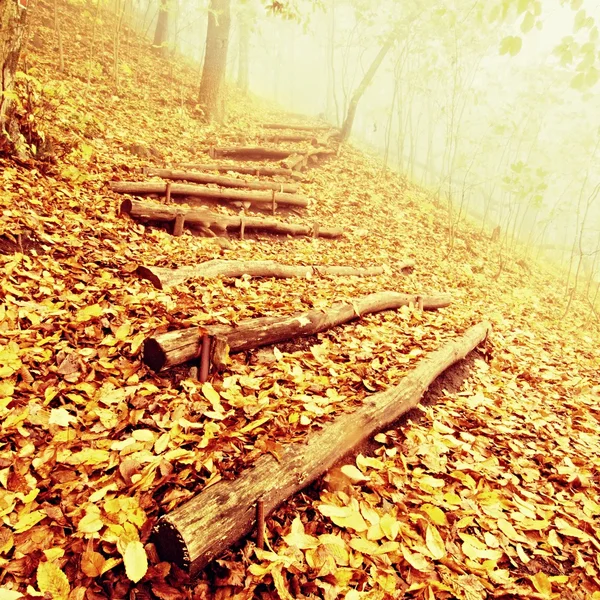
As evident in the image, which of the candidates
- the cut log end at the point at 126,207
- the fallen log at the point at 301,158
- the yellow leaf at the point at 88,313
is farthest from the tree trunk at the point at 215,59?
the yellow leaf at the point at 88,313

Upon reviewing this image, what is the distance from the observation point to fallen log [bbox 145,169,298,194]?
6533mm

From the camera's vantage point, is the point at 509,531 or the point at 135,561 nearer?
the point at 135,561

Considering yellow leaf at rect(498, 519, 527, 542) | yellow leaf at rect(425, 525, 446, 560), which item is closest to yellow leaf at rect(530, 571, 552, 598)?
yellow leaf at rect(498, 519, 527, 542)

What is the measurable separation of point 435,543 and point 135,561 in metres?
1.43

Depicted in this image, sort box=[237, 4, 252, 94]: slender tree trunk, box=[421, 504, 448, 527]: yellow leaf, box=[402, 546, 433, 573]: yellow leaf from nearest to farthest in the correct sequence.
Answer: box=[402, 546, 433, 573]: yellow leaf → box=[421, 504, 448, 527]: yellow leaf → box=[237, 4, 252, 94]: slender tree trunk

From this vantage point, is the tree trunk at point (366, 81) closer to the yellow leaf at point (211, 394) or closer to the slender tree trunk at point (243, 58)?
the slender tree trunk at point (243, 58)

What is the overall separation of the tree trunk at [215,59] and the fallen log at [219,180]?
434cm

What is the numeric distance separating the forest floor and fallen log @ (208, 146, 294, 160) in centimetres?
382

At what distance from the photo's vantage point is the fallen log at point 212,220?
16.6 feet

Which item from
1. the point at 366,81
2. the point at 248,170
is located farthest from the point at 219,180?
the point at 366,81

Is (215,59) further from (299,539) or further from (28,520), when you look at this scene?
(299,539)

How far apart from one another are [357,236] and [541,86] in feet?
51.9

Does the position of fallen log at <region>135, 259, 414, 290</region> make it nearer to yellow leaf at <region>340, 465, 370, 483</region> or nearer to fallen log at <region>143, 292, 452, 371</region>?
fallen log at <region>143, 292, 452, 371</region>

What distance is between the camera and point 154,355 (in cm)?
275
